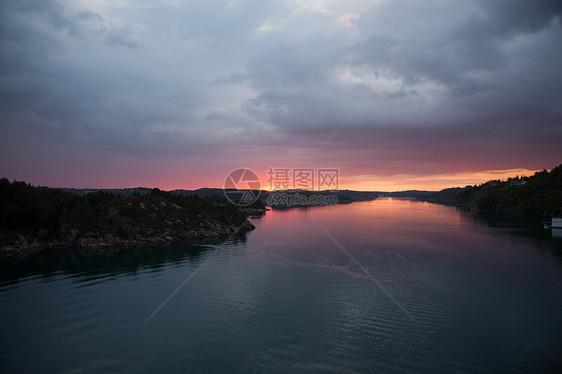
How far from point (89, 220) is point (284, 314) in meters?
54.2

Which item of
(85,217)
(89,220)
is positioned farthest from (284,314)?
(85,217)

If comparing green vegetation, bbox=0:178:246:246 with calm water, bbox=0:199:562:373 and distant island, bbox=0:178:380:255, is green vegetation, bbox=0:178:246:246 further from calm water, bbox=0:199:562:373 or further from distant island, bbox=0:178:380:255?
calm water, bbox=0:199:562:373

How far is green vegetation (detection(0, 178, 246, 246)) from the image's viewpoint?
55.6m

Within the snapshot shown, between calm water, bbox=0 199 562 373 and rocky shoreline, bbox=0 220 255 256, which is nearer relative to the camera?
calm water, bbox=0 199 562 373

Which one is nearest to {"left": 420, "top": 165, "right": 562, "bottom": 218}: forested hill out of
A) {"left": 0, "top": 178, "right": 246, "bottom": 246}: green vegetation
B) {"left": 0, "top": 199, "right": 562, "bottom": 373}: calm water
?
{"left": 0, "top": 199, "right": 562, "bottom": 373}: calm water

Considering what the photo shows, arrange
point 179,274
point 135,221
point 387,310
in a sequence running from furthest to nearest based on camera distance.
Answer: point 135,221 < point 179,274 < point 387,310

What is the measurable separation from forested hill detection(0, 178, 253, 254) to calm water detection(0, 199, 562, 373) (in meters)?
10.2

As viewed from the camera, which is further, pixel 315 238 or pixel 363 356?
pixel 315 238

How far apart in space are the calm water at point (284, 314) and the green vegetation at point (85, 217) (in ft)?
37.5

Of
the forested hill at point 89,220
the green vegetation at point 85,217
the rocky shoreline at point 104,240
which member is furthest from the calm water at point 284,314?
the green vegetation at point 85,217

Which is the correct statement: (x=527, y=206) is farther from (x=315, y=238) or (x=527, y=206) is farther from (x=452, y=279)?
(x=452, y=279)

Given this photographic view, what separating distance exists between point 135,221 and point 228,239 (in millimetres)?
21886

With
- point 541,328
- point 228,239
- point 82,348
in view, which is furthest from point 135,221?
point 541,328

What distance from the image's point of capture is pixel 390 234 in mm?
72562
